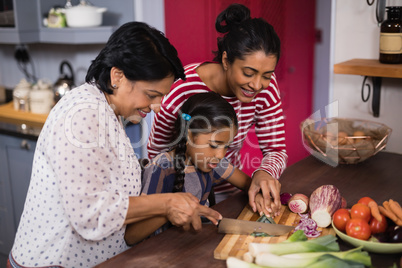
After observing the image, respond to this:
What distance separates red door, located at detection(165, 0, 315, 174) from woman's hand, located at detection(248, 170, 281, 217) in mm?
1359

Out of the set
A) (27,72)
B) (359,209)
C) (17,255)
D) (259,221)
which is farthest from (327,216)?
(27,72)

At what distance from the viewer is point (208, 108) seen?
65.9 inches

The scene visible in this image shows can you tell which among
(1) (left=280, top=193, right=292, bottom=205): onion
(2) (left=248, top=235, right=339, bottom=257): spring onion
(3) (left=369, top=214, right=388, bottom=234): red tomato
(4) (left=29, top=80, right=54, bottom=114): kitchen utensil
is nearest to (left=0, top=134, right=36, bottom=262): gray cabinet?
(4) (left=29, top=80, right=54, bottom=114): kitchen utensil

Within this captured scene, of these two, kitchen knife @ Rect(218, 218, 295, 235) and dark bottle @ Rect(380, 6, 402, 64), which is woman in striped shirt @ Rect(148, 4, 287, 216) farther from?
dark bottle @ Rect(380, 6, 402, 64)

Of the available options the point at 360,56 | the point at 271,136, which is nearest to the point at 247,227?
the point at 271,136

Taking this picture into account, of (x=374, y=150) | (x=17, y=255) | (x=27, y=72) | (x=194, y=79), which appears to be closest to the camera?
(x=17, y=255)

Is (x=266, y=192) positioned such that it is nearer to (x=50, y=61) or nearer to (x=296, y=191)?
(x=296, y=191)

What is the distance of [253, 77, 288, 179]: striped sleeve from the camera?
1917 mm

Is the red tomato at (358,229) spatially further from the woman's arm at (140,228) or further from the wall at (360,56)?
the wall at (360,56)

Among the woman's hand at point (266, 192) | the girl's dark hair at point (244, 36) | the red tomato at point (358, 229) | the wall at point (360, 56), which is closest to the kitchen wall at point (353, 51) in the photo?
the wall at point (360, 56)

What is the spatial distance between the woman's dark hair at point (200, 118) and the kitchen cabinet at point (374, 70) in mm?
867

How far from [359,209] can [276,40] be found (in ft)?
2.16

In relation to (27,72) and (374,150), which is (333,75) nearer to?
(374,150)

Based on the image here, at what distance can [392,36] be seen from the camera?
2.14 m
